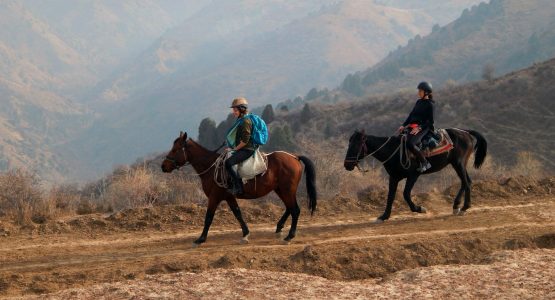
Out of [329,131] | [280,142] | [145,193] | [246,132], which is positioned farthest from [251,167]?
[329,131]

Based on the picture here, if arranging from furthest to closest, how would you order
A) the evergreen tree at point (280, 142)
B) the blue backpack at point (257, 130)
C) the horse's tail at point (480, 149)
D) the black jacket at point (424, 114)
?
1. the evergreen tree at point (280, 142)
2. the horse's tail at point (480, 149)
3. the black jacket at point (424, 114)
4. the blue backpack at point (257, 130)

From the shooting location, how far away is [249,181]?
1191 centimetres

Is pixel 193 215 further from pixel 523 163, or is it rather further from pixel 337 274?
pixel 523 163

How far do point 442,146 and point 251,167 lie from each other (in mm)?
5676

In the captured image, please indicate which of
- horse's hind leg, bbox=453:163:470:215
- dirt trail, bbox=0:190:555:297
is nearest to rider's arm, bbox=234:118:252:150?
dirt trail, bbox=0:190:555:297

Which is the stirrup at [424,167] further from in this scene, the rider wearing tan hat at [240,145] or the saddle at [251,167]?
the rider wearing tan hat at [240,145]

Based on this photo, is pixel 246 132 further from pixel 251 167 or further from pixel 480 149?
pixel 480 149

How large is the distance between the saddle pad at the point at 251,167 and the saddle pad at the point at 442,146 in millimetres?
4818

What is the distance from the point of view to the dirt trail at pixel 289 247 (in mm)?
9742

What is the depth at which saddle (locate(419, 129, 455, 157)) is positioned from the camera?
14047 millimetres

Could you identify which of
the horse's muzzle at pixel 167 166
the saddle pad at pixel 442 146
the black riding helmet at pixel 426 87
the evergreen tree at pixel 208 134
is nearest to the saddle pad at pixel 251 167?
the horse's muzzle at pixel 167 166

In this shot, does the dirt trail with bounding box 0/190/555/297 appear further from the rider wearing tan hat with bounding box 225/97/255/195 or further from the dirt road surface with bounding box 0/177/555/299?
the rider wearing tan hat with bounding box 225/97/255/195

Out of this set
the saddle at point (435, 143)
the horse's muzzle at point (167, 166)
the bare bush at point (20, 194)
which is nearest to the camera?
the horse's muzzle at point (167, 166)

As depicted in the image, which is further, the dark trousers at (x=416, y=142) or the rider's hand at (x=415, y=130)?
the rider's hand at (x=415, y=130)
